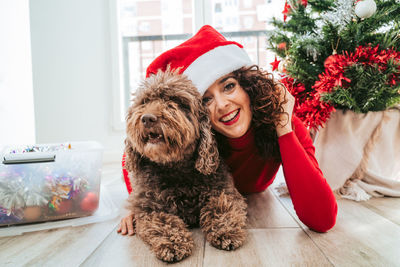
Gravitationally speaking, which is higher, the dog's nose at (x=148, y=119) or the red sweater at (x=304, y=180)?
the dog's nose at (x=148, y=119)

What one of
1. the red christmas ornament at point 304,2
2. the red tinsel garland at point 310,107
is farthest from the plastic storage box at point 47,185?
the red christmas ornament at point 304,2

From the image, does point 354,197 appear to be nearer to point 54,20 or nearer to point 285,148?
point 285,148

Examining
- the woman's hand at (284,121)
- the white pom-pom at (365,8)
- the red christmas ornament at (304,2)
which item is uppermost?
the red christmas ornament at (304,2)

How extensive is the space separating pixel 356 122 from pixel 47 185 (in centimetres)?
219

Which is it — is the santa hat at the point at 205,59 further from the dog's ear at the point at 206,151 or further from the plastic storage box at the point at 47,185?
the plastic storage box at the point at 47,185

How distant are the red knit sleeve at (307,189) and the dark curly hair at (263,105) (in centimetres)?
10

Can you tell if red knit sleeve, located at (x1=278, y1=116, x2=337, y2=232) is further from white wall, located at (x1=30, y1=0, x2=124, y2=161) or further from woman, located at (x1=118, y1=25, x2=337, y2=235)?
white wall, located at (x1=30, y1=0, x2=124, y2=161)

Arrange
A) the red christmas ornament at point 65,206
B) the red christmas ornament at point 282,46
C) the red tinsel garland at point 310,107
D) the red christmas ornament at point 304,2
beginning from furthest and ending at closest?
the red christmas ornament at point 282,46, the red christmas ornament at point 304,2, the red tinsel garland at point 310,107, the red christmas ornament at point 65,206

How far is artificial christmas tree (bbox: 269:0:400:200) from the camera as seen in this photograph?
1684 mm

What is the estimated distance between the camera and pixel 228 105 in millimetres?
1347

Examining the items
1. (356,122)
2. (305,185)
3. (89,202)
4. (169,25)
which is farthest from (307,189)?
(169,25)

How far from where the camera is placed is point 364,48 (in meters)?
1.69

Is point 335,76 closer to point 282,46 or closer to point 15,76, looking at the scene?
point 282,46

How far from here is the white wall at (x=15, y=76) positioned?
2.57m
